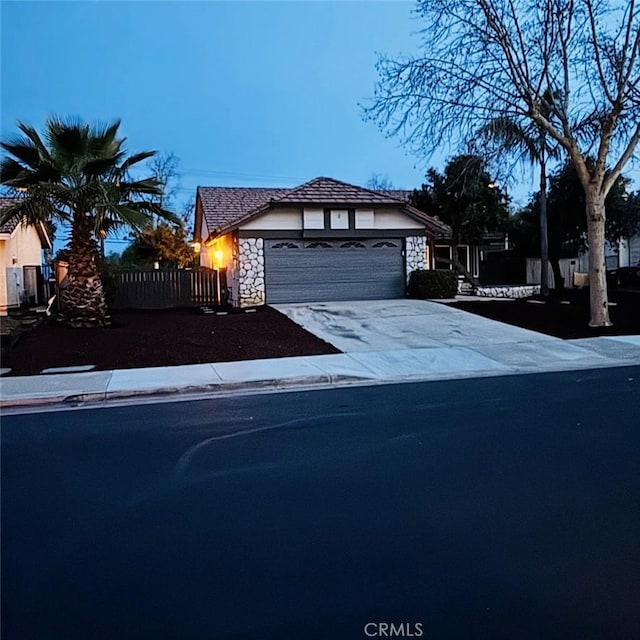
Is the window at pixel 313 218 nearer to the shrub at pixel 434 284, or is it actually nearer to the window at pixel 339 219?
the window at pixel 339 219

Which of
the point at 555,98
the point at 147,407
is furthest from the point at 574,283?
the point at 147,407

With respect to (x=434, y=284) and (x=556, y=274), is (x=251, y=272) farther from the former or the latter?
(x=556, y=274)

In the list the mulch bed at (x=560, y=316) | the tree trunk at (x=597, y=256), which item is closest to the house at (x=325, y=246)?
the mulch bed at (x=560, y=316)

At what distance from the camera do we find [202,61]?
148 feet

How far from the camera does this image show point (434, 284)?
859 inches

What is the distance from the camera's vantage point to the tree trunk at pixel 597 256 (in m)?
15.6

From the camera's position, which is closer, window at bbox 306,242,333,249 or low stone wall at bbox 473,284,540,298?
window at bbox 306,242,333,249

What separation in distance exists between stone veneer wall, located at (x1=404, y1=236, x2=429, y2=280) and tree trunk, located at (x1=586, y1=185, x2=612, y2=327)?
7.61 metres

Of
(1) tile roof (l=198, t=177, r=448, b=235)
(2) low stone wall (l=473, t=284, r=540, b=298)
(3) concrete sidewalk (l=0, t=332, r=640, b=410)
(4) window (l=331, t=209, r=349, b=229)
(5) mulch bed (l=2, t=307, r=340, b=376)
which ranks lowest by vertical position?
(3) concrete sidewalk (l=0, t=332, r=640, b=410)

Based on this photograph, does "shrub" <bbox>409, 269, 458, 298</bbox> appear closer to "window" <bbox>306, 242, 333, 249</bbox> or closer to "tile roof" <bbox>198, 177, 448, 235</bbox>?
"tile roof" <bbox>198, 177, 448, 235</bbox>

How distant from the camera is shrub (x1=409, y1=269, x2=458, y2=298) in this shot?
71.7 feet

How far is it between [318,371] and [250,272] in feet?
36.4

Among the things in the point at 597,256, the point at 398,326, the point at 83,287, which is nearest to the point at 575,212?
the point at 597,256

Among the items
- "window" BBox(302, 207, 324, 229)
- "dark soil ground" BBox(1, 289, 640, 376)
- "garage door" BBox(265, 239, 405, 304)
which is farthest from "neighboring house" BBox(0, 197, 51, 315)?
"window" BBox(302, 207, 324, 229)
